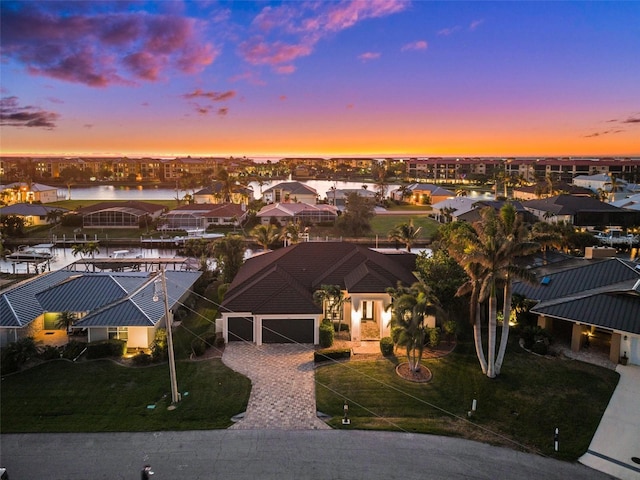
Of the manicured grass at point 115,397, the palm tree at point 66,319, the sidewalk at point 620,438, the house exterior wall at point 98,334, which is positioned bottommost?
the sidewalk at point 620,438

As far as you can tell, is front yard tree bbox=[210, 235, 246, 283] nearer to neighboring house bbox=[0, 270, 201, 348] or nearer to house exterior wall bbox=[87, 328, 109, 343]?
neighboring house bbox=[0, 270, 201, 348]

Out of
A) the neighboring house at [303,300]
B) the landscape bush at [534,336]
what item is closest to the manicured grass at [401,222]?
the neighboring house at [303,300]

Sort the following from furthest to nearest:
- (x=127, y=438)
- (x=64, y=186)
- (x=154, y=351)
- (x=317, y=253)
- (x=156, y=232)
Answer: (x=64, y=186) → (x=156, y=232) → (x=317, y=253) → (x=154, y=351) → (x=127, y=438)

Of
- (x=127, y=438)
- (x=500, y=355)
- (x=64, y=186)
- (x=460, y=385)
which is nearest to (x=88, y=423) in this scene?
(x=127, y=438)

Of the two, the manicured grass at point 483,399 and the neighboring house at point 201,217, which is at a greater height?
the neighboring house at point 201,217

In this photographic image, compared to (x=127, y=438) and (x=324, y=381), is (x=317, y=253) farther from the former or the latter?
(x=127, y=438)

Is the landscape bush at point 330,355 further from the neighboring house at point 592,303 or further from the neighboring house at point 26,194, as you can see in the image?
the neighboring house at point 26,194

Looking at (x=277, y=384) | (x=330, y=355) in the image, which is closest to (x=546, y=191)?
(x=330, y=355)

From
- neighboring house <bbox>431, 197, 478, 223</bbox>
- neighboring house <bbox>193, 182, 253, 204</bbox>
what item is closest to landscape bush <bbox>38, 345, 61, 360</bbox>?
neighboring house <bbox>431, 197, 478, 223</bbox>
